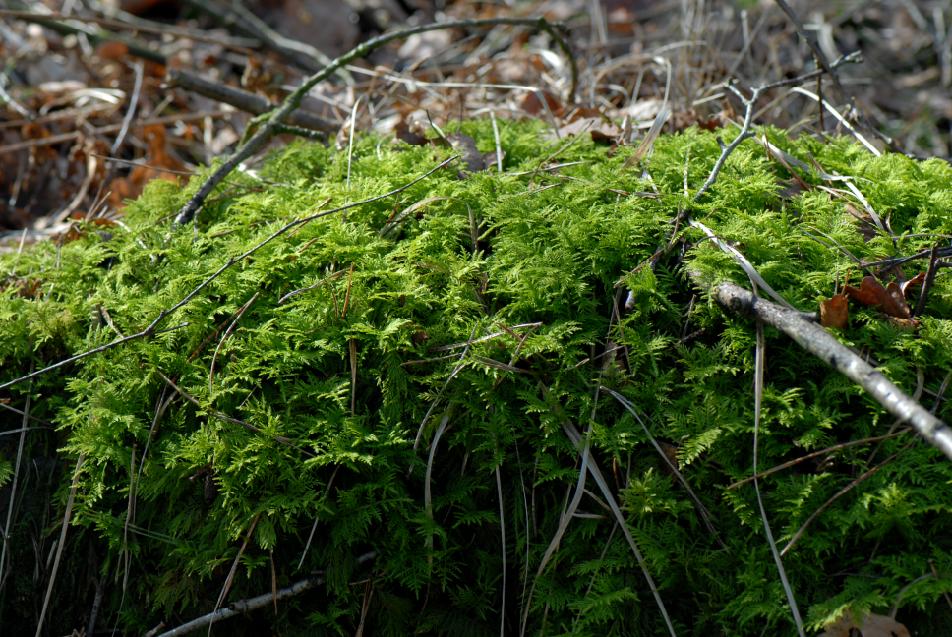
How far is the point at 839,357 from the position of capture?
69.0 inches

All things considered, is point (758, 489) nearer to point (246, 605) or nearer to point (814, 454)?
point (814, 454)

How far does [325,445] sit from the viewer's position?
201 cm

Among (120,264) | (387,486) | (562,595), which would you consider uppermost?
(120,264)

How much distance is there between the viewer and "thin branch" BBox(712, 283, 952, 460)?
4.97 ft

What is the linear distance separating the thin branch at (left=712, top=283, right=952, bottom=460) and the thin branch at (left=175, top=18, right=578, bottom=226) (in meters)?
1.81

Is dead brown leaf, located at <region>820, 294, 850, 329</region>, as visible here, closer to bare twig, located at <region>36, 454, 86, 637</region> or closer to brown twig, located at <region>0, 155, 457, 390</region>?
brown twig, located at <region>0, 155, 457, 390</region>

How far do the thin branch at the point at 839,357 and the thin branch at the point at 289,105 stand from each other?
181 centimetres

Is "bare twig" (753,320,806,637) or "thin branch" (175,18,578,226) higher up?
"thin branch" (175,18,578,226)

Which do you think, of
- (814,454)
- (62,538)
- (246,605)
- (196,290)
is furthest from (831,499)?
(62,538)

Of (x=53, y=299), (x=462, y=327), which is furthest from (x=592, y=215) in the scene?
(x=53, y=299)

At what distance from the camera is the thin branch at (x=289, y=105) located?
9.13ft

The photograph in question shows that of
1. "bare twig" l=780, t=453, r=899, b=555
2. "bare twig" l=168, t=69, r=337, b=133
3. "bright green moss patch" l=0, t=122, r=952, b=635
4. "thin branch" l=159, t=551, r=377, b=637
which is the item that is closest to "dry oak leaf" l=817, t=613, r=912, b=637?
"bright green moss patch" l=0, t=122, r=952, b=635

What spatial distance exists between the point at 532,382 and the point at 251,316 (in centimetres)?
85

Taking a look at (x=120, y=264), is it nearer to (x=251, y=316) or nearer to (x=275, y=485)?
(x=251, y=316)
